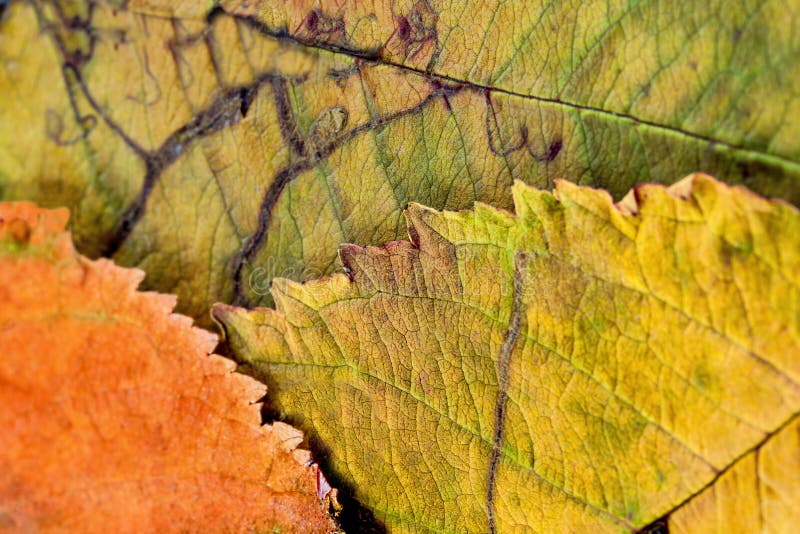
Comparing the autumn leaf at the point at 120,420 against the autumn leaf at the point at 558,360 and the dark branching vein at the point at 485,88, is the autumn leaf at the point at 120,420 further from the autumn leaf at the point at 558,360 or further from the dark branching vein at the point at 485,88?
the dark branching vein at the point at 485,88

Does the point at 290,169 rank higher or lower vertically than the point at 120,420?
higher

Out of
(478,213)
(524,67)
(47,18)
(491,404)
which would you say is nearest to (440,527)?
(491,404)

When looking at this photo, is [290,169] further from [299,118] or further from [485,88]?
[485,88]

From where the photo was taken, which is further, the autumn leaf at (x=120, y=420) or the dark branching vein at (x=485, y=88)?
the autumn leaf at (x=120, y=420)

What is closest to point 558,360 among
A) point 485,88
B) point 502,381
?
point 502,381

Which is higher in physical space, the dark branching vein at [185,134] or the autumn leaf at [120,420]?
the dark branching vein at [185,134]

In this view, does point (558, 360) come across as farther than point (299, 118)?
No

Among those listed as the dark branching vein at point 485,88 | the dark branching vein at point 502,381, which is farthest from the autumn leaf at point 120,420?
the dark branching vein at point 485,88
